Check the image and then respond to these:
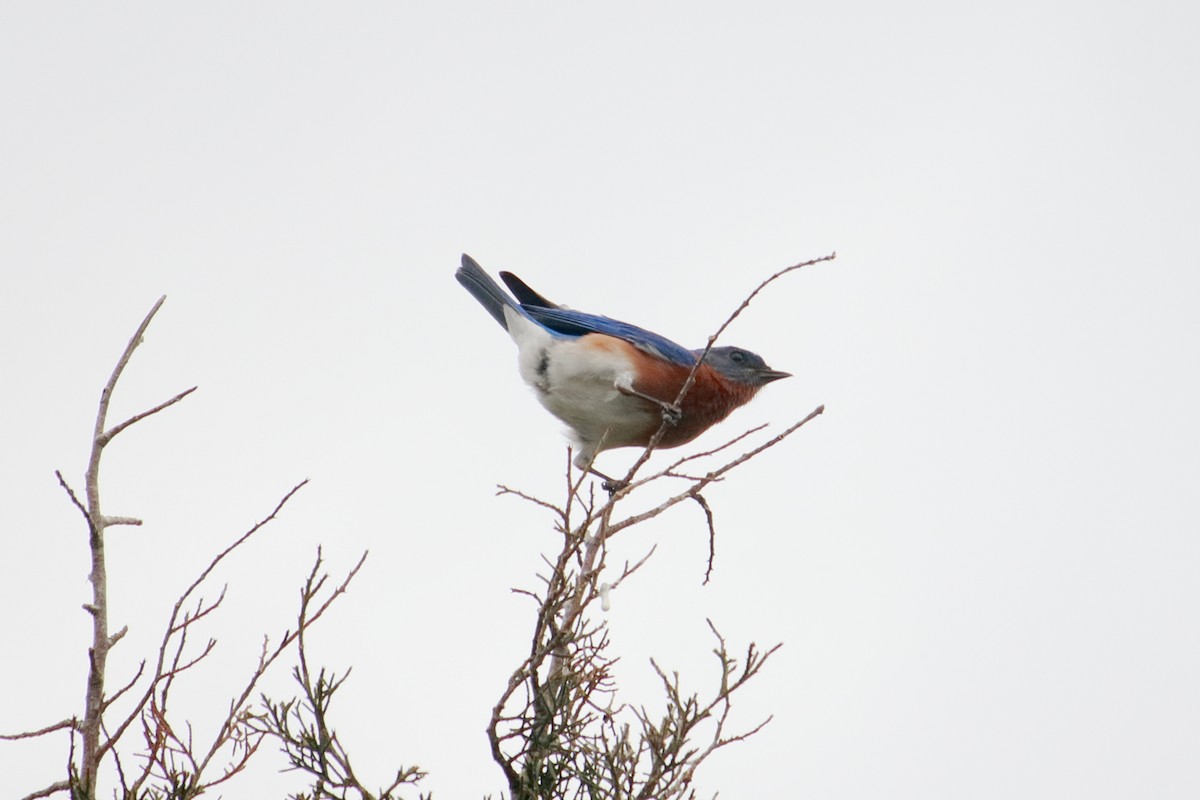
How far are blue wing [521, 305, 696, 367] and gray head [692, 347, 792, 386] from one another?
237 millimetres

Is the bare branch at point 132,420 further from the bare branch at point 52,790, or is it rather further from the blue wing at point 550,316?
the blue wing at point 550,316

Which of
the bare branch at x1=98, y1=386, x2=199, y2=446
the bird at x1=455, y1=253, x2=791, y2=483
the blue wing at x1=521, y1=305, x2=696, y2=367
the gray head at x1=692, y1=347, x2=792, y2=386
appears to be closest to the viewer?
the bare branch at x1=98, y1=386, x2=199, y2=446

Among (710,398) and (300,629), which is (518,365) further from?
(300,629)

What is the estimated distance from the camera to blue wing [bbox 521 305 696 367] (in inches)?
282

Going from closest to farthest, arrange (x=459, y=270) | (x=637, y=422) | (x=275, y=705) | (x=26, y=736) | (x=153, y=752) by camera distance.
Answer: (x=26, y=736) < (x=153, y=752) < (x=275, y=705) < (x=637, y=422) < (x=459, y=270)

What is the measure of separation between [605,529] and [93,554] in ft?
5.92

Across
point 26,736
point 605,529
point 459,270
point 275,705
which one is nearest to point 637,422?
point 459,270

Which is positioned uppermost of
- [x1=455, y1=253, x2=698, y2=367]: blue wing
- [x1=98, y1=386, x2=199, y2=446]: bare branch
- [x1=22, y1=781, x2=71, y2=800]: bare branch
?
[x1=455, y1=253, x2=698, y2=367]: blue wing

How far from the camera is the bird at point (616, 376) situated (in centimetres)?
692

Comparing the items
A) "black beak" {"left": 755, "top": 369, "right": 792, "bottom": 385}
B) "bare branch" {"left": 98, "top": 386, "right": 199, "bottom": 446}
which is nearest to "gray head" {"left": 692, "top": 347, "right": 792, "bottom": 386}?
"black beak" {"left": 755, "top": 369, "right": 792, "bottom": 385}

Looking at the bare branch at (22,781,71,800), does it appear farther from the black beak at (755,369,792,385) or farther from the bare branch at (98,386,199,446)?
the black beak at (755,369,792,385)

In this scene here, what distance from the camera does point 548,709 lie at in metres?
3.85

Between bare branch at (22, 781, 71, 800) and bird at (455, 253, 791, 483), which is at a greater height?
bird at (455, 253, 791, 483)

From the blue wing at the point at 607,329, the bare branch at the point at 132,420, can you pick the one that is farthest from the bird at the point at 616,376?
the bare branch at the point at 132,420
